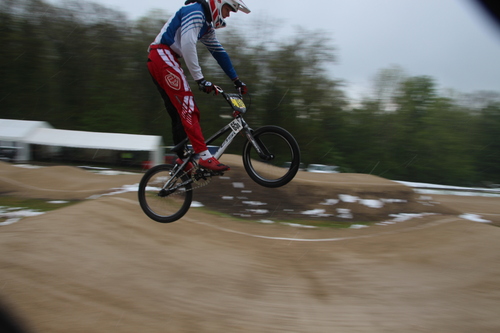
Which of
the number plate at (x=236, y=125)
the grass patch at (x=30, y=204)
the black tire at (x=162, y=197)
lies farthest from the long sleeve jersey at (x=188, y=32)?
the grass patch at (x=30, y=204)

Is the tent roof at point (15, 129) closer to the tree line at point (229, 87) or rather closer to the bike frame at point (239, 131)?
the tree line at point (229, 87)

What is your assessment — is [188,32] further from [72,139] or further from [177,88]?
[72,139]

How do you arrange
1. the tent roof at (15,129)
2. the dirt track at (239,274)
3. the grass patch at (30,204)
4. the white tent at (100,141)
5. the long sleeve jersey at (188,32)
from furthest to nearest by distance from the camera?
1. the white tent at (100,141)
2. the tent roof at (15,129)
3. the grass patch at (30,204)
4. the long sleeve jersey at (188,32)
5. the dirt track at (239,274)

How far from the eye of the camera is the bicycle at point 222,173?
376cm

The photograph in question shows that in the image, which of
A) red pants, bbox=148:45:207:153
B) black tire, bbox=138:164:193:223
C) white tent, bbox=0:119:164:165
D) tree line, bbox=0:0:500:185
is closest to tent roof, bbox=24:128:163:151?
white tent, bbox=0:119:164:165

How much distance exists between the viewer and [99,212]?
543cm

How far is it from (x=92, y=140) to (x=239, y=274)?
10.2 metres

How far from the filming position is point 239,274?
416 cm

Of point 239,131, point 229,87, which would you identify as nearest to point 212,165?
point 239,131

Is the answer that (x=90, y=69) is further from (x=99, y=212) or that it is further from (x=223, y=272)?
(x=223, y=272)

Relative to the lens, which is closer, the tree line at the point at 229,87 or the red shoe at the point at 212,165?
the red shoe at the point at 212,165

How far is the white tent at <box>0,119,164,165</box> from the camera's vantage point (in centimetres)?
1222

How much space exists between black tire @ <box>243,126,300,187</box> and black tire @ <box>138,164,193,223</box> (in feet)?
2.42

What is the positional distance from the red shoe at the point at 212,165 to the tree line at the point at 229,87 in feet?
29.1
